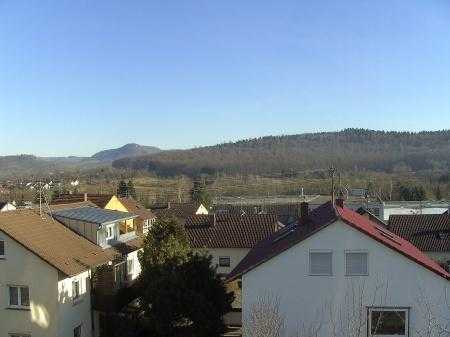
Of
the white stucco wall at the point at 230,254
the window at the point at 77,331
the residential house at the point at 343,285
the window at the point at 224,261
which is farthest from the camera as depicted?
the window at the point at 224,261

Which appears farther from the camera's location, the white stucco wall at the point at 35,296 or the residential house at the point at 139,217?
the residential house at the point at 139,217

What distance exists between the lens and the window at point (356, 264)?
17528mm

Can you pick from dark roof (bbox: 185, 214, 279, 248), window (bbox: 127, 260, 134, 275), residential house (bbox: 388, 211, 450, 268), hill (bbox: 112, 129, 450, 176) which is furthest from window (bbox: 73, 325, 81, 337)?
hill (bbox: 112, 129, 450, 176)

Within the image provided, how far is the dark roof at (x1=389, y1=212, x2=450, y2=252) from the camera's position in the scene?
3472 cm

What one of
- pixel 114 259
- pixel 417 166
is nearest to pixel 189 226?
pixel 114 259

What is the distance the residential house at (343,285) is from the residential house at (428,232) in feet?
57.7

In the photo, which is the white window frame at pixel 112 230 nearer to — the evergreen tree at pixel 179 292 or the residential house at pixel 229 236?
the evergreen tree at pixel 179 292

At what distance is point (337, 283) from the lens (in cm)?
1758

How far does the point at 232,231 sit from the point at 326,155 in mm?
126819

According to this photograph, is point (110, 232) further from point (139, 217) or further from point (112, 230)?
point (139, 217)

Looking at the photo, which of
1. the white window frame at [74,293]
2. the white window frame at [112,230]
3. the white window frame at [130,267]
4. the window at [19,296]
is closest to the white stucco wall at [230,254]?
the white window frame at [130,267]

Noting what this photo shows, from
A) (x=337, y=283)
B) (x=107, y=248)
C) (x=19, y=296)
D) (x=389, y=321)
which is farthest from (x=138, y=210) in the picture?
(x=389, y=321)

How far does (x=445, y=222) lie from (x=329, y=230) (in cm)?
2221

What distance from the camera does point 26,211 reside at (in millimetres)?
24172
